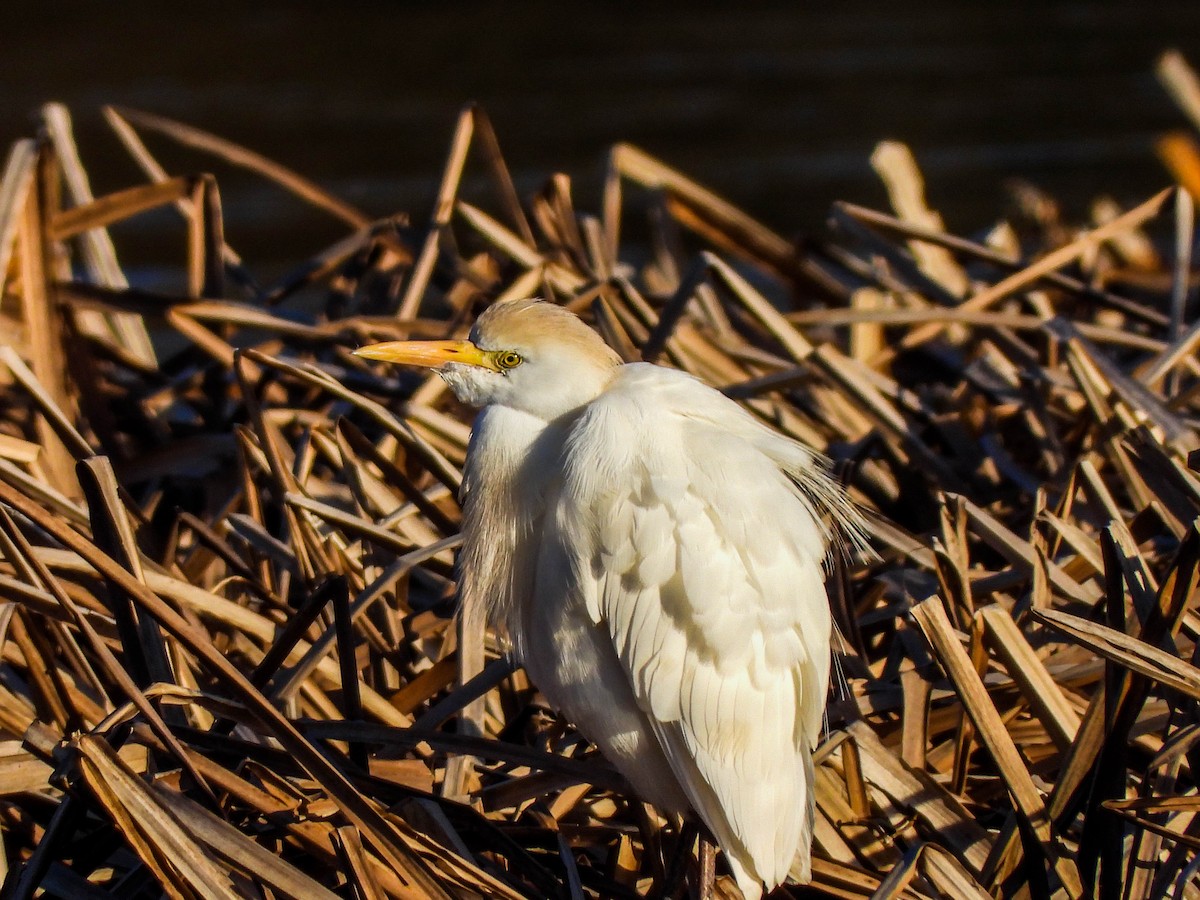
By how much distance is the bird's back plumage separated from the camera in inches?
93.2

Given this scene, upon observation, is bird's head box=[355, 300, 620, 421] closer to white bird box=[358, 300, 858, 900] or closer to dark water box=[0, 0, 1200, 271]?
white bird box=[358, 300, 858, 900]

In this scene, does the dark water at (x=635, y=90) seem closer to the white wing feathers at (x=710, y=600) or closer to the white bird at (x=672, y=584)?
the white bird at (x=672, y=584)

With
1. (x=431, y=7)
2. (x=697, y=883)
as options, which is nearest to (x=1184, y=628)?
(x=697, y=883)

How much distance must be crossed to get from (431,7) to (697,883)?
1335 cm

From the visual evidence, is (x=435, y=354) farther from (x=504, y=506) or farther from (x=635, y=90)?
(x=635, y=90)

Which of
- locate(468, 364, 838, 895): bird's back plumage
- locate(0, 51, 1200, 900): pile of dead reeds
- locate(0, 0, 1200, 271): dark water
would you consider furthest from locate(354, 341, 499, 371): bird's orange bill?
locate(0, 0, 1200, 271): dark water

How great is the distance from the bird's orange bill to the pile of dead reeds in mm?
421

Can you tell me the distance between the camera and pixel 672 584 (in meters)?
2.39

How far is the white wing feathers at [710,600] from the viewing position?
2.37 m

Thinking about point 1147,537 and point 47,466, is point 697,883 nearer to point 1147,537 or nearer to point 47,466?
point 1147,537

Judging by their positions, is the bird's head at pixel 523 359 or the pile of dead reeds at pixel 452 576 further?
the bird's head at pixel 523 359

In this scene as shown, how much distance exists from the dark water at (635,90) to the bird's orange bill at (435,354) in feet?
21.2

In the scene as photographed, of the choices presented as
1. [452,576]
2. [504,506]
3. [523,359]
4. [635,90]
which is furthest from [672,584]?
[635,90]

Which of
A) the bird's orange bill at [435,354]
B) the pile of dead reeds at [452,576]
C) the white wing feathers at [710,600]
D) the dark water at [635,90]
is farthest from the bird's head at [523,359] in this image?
the dark water at [635,90]
